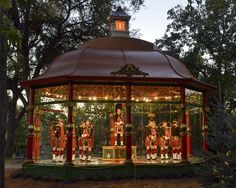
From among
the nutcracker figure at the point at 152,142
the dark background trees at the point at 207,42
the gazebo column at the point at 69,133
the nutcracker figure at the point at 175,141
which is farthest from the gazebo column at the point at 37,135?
the dark background trees at the point at 207,42

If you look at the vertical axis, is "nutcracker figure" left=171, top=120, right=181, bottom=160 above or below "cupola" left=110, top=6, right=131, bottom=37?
below

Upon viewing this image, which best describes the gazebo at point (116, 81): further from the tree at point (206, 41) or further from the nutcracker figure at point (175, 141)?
the tree at point (206, 41)

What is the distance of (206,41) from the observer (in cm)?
3462

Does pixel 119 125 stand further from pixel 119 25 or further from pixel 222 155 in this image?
pixel 222 155

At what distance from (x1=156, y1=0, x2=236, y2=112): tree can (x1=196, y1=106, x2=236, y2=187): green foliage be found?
945 inches

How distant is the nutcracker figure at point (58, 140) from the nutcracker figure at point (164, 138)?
15.6 feet

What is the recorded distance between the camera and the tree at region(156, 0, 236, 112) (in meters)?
33.2

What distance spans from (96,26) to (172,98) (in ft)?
39.6

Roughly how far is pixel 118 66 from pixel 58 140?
4223 millimetres

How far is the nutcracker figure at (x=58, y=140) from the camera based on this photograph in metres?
16.0

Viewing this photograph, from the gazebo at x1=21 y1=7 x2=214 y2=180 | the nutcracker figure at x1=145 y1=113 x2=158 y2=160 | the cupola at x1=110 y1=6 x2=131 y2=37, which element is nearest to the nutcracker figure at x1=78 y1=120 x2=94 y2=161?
the gazebo at x1=21 y1=7 x2=214 y2=180

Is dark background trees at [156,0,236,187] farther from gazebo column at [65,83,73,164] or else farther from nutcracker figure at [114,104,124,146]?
gazebo column at [65,83,73,164]

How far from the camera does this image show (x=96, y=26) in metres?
28.1

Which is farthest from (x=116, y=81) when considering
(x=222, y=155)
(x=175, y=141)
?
Result: (x=222, y=155)
